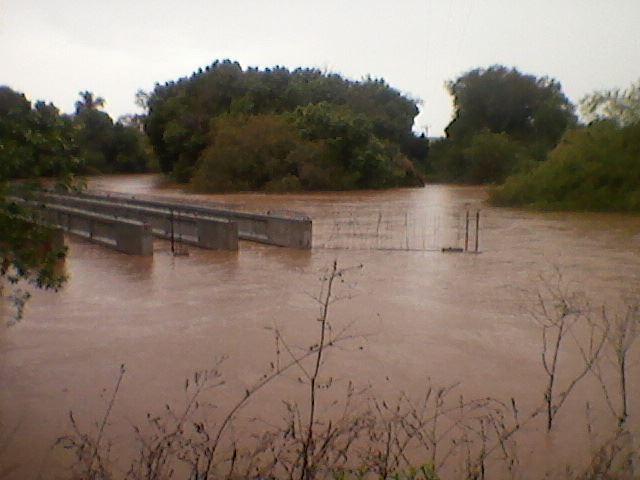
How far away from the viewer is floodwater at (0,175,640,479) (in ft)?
23.6

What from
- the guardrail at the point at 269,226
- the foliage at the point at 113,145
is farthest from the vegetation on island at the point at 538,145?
the foliage at the point at 113,145

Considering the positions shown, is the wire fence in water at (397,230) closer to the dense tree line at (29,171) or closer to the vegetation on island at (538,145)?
the vegetation on island at (538,145)

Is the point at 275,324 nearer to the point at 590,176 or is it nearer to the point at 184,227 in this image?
the point at 184,227

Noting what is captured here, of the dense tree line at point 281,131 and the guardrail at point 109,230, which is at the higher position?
the dense tree line at point 281,131

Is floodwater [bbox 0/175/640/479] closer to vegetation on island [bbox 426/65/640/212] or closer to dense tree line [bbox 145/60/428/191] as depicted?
vegetation on island [bbox 426/65/640/212]

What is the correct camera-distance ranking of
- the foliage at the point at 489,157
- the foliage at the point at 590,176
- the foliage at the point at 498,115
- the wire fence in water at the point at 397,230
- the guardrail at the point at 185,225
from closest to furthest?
the guardrail at the point at 185,225
the wire fence in water at the point at 397,230
the foliage at the point at 590,176
the foliage at the point at 489,157
the foliage at the point at 498,115

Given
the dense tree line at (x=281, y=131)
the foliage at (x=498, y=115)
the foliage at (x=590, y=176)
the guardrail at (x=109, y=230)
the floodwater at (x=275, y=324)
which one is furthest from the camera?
the foliage at (x=498, y=115)

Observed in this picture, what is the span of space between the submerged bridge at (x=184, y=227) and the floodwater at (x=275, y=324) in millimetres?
426

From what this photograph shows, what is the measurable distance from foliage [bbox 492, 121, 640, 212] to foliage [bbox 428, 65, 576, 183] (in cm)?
2375

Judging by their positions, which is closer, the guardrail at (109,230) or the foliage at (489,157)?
the guardrail at (109,230)

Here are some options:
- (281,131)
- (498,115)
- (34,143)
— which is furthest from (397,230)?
(498,115)

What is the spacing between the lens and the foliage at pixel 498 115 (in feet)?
200

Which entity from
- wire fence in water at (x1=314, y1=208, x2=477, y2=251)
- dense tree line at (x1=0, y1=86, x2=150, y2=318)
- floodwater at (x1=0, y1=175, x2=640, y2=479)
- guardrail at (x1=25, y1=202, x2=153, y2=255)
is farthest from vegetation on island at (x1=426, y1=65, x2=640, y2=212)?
dense tree line at (x1=0, y1=86, x2=150, y2=318)

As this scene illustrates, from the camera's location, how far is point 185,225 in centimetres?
1942
